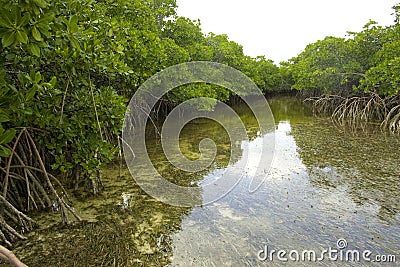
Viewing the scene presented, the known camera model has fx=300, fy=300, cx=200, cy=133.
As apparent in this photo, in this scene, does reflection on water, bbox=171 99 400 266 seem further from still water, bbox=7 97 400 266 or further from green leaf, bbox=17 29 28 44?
green leaf, bbox=17 29 28 44

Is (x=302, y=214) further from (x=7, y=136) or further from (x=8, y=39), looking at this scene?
(x=8, y=39)

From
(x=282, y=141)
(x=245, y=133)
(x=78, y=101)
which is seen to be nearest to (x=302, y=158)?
(x=282, y=141)

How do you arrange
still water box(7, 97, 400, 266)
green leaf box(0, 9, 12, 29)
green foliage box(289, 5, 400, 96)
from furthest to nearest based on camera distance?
green foliage box(289, 5, 400, 96) < still water box(7, 97, 400, 266) < green leaf box(0, 9, 12, 29)

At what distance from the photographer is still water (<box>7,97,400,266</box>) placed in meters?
2.74

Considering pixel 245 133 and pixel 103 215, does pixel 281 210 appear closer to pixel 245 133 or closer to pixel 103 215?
pixel 103 215

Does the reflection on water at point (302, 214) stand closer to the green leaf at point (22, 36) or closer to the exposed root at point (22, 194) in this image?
the exposed root at point (22, 194)

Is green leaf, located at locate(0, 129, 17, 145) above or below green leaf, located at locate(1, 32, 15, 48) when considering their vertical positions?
below

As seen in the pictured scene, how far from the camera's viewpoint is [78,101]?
3.45 meters

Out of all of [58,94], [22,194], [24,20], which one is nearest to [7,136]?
[24,20]

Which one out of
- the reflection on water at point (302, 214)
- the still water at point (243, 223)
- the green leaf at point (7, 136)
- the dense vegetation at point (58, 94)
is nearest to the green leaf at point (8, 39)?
the dense vegetation at point (58, 94)

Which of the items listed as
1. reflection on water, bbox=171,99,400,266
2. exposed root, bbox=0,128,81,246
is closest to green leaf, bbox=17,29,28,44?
exposed root, bbox=0,128,81,246

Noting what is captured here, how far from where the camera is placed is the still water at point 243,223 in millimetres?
2736

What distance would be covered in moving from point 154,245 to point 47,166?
2.41 m

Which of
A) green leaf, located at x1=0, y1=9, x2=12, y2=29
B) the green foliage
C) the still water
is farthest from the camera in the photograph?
the green foliage
